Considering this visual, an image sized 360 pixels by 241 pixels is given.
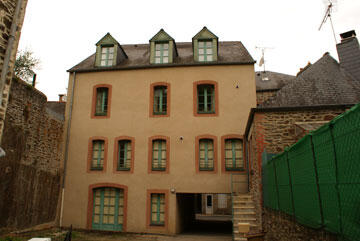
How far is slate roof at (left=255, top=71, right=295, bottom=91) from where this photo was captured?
20.5m

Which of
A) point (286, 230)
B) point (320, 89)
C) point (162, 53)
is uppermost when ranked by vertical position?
point (162, 53)


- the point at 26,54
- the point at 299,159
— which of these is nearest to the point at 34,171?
the point at 299,159

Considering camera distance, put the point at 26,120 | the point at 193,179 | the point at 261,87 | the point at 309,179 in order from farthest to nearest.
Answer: the point at 261,87
the point at 193,179
the point at 26,120
the point at 309,179

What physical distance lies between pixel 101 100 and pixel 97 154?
2.93 metres

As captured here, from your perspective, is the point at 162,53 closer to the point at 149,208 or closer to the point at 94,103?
the point at 94,103

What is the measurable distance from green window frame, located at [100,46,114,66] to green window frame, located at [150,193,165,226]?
757cm

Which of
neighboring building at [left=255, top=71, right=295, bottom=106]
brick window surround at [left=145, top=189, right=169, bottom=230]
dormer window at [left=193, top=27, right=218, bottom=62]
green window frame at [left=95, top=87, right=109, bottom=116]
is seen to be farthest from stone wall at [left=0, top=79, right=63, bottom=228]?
neighboring building at [left=255, top=71, right=295, bottom=106]

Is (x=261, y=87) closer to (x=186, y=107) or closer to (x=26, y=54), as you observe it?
(x=186, y=107)

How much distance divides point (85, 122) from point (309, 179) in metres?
12.3

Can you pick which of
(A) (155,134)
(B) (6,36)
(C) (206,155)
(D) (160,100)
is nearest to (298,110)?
(C) (206,155)

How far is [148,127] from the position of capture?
1366 centimetres

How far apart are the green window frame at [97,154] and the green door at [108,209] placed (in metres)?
1.19

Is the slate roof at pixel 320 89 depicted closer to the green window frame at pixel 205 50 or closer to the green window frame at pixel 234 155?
the green window frame at pixel 234 155

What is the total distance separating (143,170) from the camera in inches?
518
